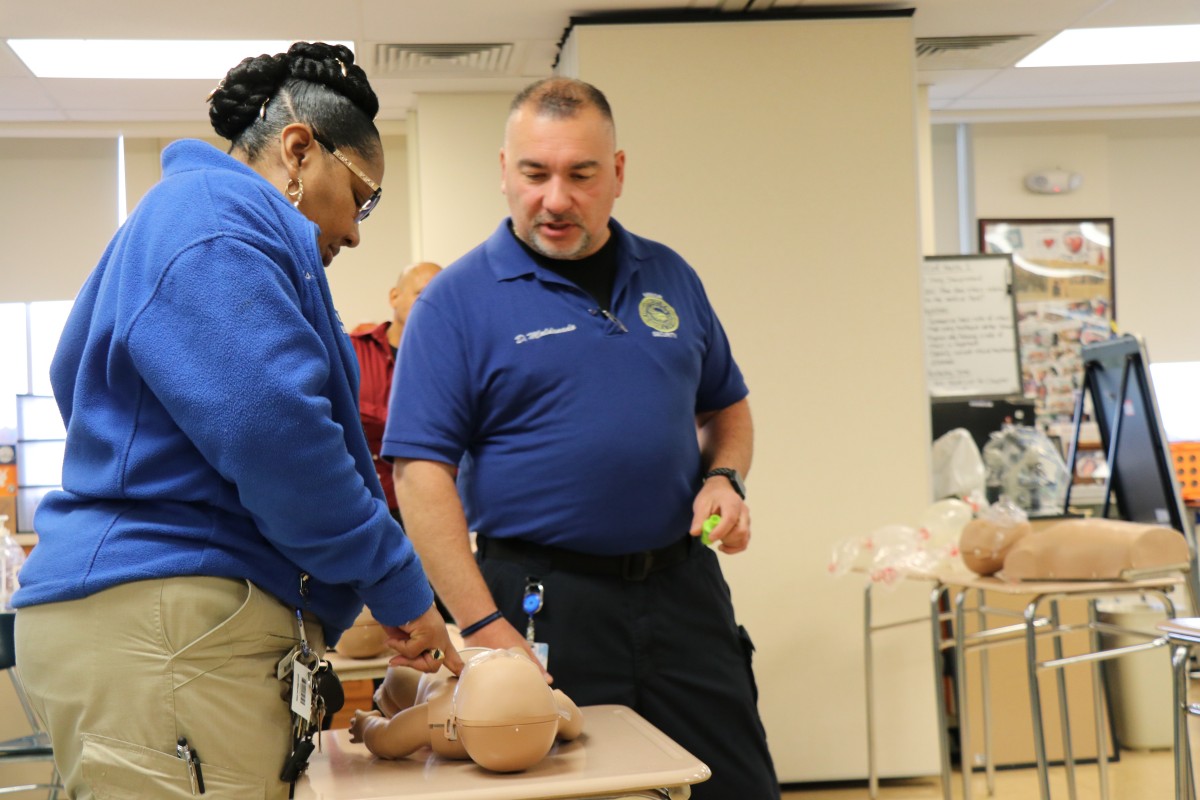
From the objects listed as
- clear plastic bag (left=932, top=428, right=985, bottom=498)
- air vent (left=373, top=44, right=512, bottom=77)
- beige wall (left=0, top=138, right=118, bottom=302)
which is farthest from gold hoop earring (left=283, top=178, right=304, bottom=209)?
beige wall (left=0, top=138, right=118, bottom=302)

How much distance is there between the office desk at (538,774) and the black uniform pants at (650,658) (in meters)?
0.35

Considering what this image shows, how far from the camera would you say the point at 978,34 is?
4.59 meters

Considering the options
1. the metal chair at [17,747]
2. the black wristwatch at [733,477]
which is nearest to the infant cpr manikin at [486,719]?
the black wristwatch at [733,477]

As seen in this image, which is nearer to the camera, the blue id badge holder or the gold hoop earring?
the gold hoop earring

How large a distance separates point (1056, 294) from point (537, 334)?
5.18 meters

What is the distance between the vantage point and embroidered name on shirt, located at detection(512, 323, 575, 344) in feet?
6.42

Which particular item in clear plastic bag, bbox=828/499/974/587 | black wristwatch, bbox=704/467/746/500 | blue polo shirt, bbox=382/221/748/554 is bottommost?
clear plastic bag, bbox=828/499/974/587

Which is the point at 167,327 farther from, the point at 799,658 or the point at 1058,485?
the point at 1058,485

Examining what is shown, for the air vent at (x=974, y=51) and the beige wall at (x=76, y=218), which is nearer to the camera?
the air vent at (x=974, y=51)

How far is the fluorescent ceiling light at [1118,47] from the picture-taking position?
4867 millimetres

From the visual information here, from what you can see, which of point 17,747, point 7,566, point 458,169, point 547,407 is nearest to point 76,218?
point 458,169

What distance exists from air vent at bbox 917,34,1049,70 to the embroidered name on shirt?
318cm

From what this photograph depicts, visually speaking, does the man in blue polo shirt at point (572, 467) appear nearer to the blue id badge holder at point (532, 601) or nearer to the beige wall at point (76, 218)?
the blue id badge holder at point (532, 601)

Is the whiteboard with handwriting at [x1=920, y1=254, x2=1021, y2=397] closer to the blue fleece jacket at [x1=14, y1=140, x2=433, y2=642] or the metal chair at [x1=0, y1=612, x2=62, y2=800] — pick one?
the metal chair at [x1=0, y1=612, x2=62, y2=800]
